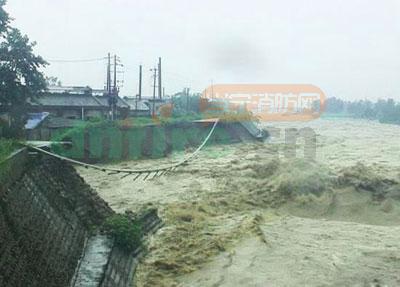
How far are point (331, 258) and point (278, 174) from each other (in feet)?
27.2

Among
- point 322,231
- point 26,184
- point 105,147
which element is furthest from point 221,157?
point 26,184

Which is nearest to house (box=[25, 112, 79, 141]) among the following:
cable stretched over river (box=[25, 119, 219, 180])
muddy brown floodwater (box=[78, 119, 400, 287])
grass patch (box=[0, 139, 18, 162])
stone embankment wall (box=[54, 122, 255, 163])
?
stone embankment wall (box=[54, 122, 255, 163])

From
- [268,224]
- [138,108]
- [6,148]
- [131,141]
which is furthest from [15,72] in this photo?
[138,108]

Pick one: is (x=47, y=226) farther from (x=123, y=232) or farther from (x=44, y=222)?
(x=123, y=232)

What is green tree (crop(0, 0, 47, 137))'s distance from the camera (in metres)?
12.8

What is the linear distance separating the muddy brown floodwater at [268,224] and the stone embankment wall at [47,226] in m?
1.21

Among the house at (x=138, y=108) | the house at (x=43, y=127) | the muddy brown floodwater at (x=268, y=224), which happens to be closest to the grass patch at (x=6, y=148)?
the muddy brown floodwater at (x=268, y=224)

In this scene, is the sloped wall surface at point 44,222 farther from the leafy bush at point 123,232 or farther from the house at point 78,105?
the house at point 78,105

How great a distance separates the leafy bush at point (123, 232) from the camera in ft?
28.1

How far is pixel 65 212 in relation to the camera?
312 inches

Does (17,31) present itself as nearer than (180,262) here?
No

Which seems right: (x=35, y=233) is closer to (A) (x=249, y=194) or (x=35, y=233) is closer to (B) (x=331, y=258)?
(B) (x=331, y=258)

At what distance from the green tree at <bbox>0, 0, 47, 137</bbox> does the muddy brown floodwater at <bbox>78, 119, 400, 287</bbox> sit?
13.3 ft

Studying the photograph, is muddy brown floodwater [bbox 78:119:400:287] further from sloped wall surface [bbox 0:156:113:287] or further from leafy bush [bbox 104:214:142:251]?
sloped wall surface [bbox 0:156:113:287]
